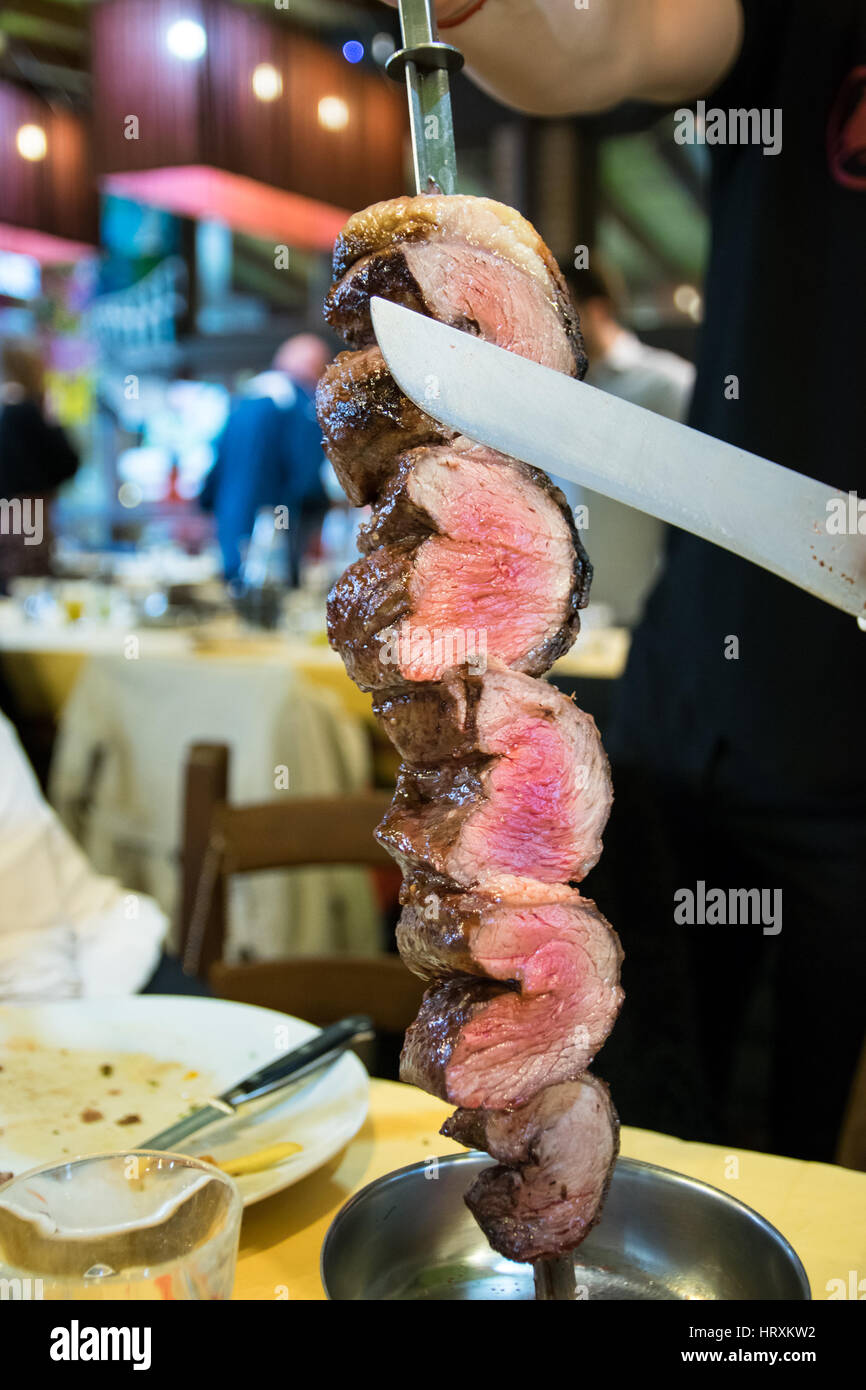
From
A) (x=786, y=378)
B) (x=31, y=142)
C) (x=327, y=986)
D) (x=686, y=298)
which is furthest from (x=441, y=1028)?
(x=686, y=298)

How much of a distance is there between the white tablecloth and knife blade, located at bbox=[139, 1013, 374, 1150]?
200 cm

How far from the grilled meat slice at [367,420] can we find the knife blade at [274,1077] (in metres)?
0.59

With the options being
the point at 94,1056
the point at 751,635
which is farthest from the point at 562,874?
the point at 751,635

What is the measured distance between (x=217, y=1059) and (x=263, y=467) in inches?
201

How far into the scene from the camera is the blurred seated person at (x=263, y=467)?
5875 mm

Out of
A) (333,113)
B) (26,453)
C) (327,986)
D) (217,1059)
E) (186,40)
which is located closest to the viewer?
(217,1059)

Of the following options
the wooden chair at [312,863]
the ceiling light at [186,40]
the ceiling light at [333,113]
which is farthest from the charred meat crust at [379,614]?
the ceiling light at [333,113]

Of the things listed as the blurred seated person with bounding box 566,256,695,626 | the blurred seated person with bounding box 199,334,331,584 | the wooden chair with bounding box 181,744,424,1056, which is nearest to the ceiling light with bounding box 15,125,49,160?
the blurred seated person with bounding box 199,334,331,584

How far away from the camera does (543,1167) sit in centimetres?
75

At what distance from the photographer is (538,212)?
20.8ft

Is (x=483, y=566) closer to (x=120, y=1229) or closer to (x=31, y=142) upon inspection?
(x=120, y=1229)

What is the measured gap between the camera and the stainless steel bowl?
77cm

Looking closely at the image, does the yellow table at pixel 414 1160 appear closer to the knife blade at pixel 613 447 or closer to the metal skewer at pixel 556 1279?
the metal skewer at pixel 556 1279

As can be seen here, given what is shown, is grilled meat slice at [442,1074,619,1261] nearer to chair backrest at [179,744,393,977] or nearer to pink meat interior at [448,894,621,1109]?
pink meat interior at [448,894,621,1109]
